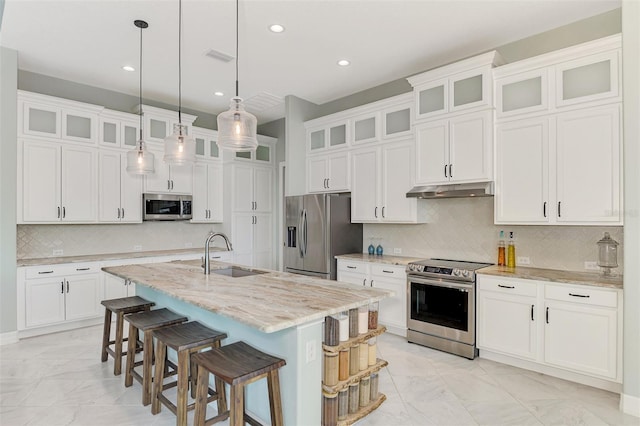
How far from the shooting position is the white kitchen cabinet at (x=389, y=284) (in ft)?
13.2

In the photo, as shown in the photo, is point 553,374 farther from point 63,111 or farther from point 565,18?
point 63,111

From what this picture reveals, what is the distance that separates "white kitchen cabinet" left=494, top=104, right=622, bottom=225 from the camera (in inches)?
116

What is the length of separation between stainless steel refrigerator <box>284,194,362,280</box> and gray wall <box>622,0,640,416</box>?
296cm

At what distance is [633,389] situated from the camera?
255 centimetres

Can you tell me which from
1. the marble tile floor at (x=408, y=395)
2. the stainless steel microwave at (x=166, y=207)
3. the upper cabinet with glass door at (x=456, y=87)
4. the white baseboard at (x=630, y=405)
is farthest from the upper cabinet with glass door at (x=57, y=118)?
the white baseboard at (x=630, y=405)

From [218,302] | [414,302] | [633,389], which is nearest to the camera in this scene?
[218,302]

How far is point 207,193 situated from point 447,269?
405 centimetres

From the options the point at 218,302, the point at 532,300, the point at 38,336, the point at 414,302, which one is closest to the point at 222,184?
the point at 38,336

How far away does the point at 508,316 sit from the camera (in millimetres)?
3252

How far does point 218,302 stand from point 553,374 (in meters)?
2.95

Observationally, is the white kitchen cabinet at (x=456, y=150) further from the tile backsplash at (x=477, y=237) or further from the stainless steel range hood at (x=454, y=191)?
the tile backsplash at (x=477, y=237)

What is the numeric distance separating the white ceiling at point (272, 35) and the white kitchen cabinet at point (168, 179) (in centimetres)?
118

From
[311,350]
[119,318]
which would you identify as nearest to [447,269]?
[311,350]

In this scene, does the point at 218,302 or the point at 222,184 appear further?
the point at 222,184
